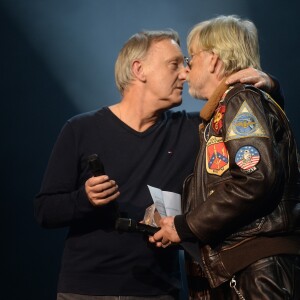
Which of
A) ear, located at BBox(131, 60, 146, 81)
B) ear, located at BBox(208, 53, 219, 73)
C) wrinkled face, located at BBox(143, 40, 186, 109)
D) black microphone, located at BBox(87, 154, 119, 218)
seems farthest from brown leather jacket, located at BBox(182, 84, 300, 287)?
ear, located at BBox(131, 60, 146, 81)

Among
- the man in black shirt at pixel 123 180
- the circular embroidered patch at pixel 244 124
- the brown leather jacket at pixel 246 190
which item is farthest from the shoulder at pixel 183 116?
the circular embroidered patch at pixel 244 124

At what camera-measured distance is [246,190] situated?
1.87 m

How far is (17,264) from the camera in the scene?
3406mm

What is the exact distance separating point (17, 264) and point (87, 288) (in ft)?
3.88

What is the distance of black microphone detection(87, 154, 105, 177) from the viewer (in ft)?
6.95

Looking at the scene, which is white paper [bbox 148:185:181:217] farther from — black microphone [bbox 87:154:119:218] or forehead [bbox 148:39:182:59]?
forehead [bbox 148:39:182:59]

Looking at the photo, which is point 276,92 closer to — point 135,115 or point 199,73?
point 199,73

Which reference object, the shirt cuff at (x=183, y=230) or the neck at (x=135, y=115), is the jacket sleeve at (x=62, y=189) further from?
the shirt cuff at (x=183, y=230)

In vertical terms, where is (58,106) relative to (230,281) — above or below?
above

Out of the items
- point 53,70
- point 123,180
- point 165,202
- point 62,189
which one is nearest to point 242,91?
point 165,202

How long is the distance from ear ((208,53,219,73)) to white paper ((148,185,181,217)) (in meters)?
0.43

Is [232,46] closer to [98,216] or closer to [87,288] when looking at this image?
[98,216]

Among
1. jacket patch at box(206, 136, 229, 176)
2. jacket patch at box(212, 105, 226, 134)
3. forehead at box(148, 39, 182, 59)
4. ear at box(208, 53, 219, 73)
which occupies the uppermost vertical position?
ear at box(208, 53, 219, 73)

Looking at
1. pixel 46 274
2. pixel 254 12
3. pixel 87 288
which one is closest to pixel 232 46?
pixel 87 288
